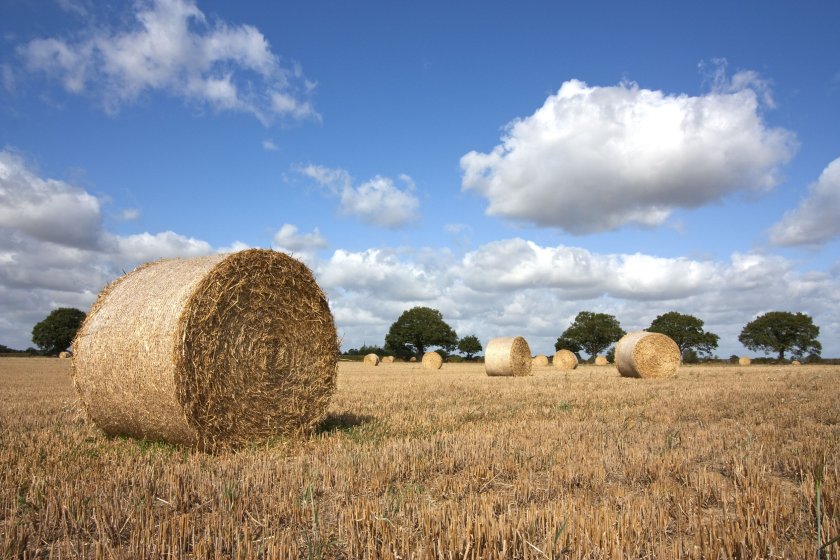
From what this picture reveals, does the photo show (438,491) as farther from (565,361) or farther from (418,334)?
(418,334)

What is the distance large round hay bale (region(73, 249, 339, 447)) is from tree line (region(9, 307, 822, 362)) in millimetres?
57985

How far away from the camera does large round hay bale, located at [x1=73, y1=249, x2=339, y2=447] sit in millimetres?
6555

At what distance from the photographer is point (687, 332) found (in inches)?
2665

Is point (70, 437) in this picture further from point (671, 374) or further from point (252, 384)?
point (671, 374)

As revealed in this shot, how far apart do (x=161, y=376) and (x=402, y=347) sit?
2595 inches

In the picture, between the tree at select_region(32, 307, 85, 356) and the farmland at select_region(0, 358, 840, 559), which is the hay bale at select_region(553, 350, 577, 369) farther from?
the tree at select_region(32, 307, 85, 356)

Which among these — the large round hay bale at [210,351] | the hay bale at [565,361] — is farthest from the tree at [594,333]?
the large round hay bale at [210,351]

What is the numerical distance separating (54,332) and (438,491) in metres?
74.5

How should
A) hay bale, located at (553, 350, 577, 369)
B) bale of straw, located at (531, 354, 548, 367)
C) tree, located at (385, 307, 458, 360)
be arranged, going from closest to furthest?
hay bale, located at (553, 350, 577, 369)
bale of straw, located at (531, 354, 548, 367)
tree, located at (385, 307, 458, 360)

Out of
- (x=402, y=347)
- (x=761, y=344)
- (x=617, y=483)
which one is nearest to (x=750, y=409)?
(x=617, y=483)

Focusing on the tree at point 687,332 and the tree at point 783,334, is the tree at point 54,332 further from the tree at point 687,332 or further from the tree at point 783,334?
the tree at point 783,334

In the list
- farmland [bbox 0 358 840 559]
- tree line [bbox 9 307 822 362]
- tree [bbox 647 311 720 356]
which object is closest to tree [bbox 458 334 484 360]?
tree line [bbox 9 307 822 362]

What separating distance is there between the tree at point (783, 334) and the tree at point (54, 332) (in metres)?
81.2

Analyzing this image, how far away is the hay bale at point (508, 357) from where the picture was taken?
22.2m
